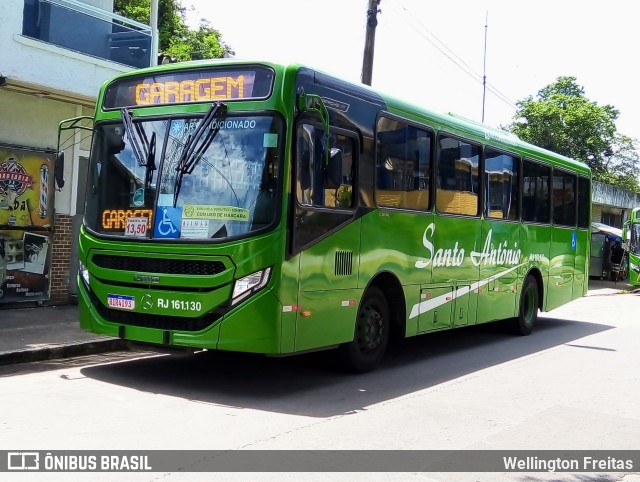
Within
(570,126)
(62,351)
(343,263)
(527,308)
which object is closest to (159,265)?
(343,263)

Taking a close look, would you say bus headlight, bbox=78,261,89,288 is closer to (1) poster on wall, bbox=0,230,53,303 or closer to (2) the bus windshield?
(2) the bus windshield

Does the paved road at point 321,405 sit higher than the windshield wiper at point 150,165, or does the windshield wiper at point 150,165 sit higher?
the windshield wiper at point 150,165

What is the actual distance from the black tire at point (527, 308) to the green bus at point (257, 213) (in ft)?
13.5

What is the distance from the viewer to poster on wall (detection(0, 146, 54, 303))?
11883 mm

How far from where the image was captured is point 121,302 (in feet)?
25.3

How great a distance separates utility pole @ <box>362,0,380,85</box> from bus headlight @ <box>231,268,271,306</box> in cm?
978

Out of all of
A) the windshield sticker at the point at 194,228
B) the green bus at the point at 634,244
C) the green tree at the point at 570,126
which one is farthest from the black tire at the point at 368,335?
the green tree at the point at 570,126

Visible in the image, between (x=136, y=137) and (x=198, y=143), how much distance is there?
2.84ft

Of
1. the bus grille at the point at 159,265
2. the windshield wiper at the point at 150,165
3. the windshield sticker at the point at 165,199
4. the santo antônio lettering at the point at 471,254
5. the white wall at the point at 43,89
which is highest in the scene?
the white wall at the point at 43,89

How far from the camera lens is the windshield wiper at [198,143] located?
742 cm

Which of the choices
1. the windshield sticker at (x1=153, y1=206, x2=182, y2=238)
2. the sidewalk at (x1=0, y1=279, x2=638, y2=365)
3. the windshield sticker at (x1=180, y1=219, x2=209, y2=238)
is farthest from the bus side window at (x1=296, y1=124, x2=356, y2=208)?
the sidewalk at (x1=0, y1=279, x2=638, y2=365)

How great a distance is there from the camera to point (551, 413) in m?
7.52

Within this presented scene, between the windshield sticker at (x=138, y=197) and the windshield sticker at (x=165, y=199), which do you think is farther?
the windshield sticker at (x=138, y=197)

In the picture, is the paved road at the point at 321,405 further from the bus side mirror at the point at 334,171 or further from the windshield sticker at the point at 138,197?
the bus side mirror at the point at 334,171
